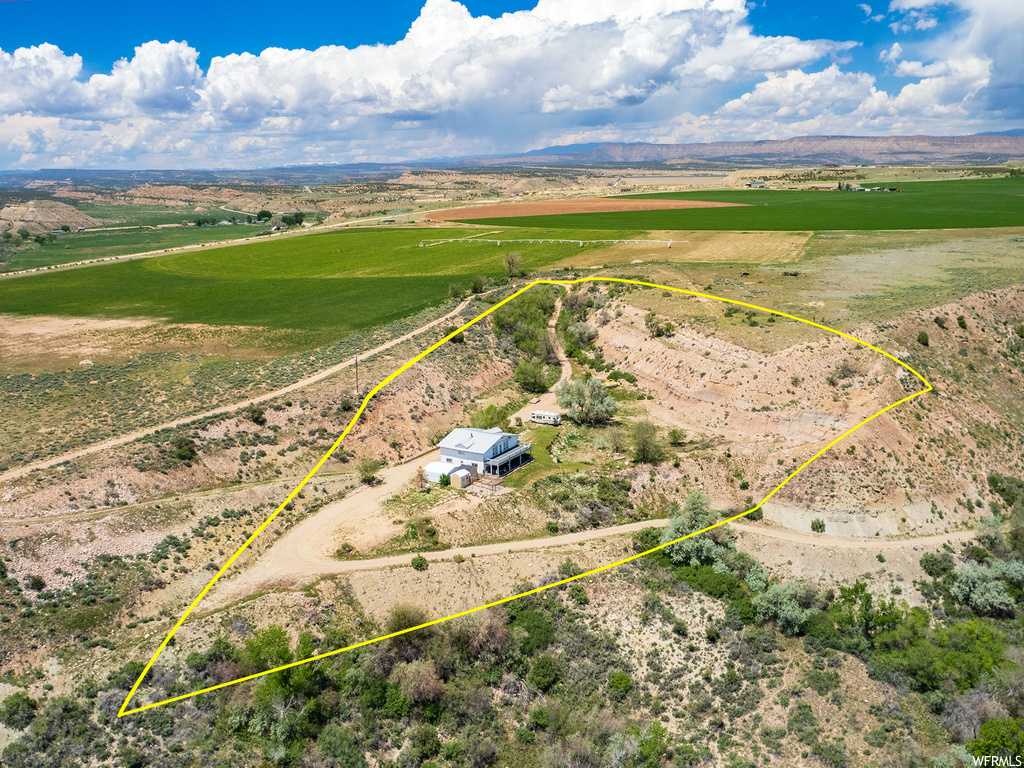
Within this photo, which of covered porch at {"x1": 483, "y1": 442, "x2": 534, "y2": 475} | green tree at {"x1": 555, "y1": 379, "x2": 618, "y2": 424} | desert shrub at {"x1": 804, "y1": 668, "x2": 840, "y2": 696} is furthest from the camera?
green tree at {"x1": 555, "y1": 379, "x2": 618, "y2": 424}

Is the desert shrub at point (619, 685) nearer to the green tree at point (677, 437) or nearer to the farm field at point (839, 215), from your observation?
the green tree at point (677, 437)

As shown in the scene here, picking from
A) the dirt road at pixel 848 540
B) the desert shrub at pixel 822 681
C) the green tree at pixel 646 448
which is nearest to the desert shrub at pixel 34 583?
the green tree at pixel 646 448

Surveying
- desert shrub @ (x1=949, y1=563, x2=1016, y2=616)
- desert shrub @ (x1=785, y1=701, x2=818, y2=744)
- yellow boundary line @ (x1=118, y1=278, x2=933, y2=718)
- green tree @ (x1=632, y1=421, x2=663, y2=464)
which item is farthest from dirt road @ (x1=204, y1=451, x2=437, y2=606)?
desert shrub @ (x1=949, y1=563, x2=1016, y2=616)

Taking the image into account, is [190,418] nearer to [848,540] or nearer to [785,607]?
[785,607]

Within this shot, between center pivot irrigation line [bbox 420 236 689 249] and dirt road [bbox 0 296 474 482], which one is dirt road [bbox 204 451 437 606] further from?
center pivot irrigation line [bbox 420 236 689 249]

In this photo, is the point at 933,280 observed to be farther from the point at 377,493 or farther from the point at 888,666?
the point at 377,493

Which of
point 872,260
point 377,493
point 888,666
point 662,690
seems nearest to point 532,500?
point 377,493

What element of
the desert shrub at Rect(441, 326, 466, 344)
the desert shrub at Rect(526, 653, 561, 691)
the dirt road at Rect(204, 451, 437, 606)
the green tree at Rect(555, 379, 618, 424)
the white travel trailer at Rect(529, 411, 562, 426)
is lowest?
the desert shrub at Rect(526, 653, 561, 691)
